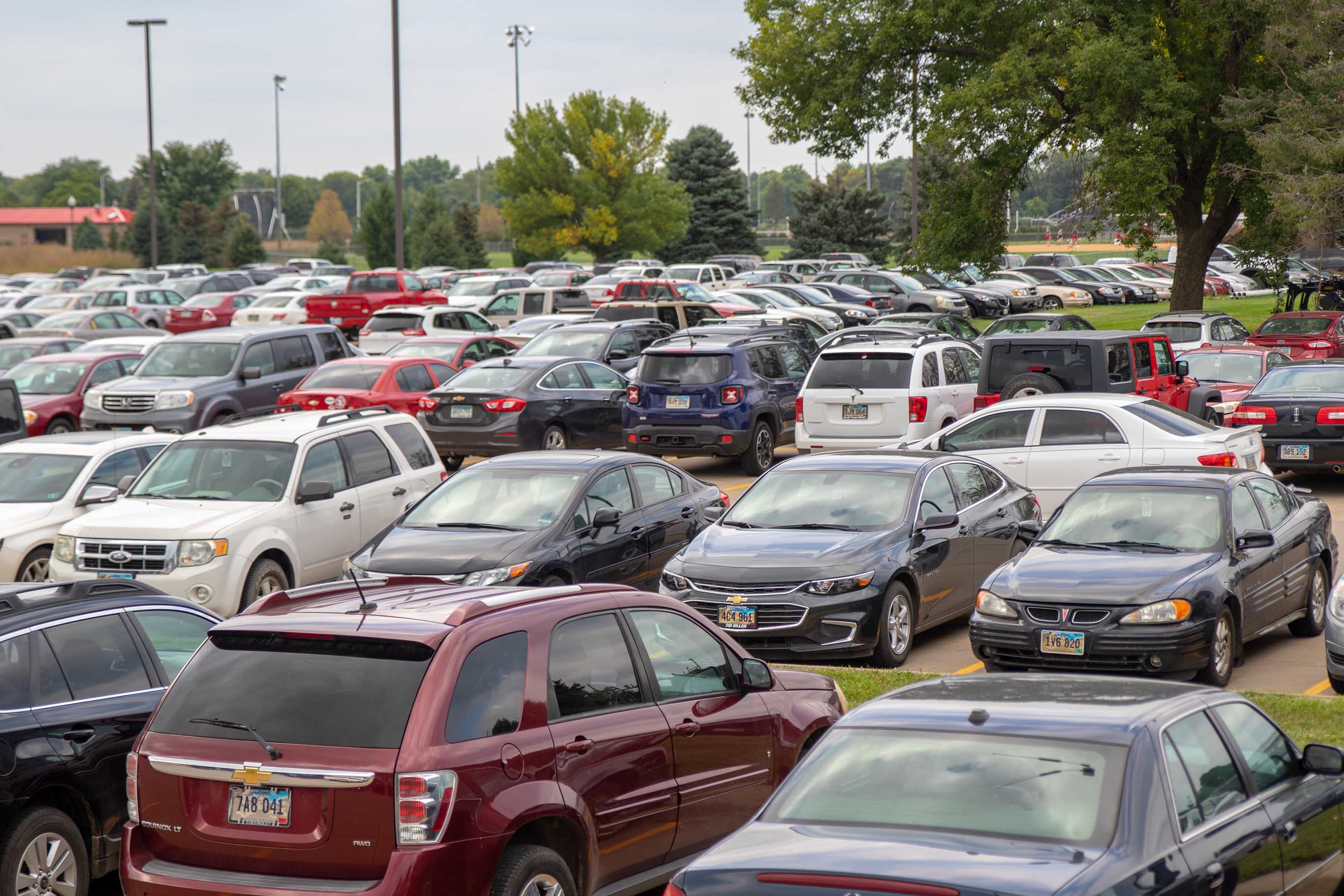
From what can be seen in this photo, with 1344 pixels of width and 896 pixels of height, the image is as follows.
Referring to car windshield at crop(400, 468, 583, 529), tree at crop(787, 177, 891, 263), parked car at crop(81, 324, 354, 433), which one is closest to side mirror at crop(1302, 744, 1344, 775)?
car windshield at crop(400, 468, 583, 529)

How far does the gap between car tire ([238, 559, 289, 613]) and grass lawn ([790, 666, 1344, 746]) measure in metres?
4.89

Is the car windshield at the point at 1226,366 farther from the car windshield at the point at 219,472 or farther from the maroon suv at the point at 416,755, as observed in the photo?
the maroon suv at the point at 416,755

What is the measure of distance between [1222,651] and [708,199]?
73.9m

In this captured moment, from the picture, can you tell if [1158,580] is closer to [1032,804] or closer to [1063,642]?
[1063,642]

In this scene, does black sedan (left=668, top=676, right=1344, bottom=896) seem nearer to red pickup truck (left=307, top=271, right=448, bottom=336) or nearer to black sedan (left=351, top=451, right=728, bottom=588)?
black sedan (left=351, top=451, right=728, bottom=588)

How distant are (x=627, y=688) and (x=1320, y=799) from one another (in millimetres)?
2725

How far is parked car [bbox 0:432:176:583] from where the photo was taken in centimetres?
1435

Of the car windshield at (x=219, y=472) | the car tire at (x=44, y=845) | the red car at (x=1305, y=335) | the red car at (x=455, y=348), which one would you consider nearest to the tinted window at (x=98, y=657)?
the car tire at (x=44, y=845)

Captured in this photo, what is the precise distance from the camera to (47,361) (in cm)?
2494

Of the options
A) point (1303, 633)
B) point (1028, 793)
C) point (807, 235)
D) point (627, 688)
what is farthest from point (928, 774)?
point (807, 235)

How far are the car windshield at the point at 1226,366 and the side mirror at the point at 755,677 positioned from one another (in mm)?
18898

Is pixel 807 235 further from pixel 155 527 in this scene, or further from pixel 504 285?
pixel 155 527

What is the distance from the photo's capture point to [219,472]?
558 inches

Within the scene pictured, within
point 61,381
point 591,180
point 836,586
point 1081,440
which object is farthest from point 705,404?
point 591,180
